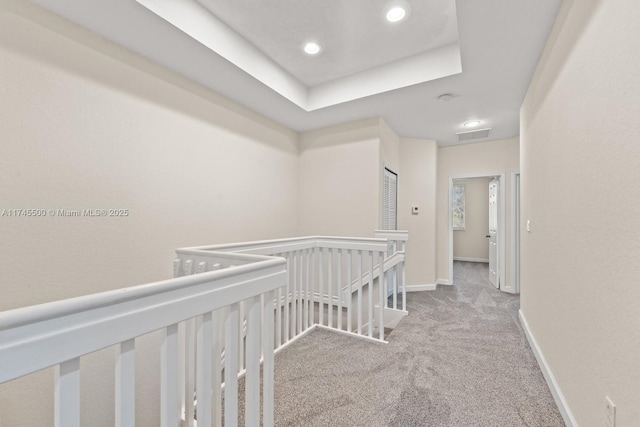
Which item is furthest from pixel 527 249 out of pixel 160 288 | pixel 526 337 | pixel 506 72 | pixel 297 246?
pixel 160 288

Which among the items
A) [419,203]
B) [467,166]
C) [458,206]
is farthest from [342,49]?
[458,206]

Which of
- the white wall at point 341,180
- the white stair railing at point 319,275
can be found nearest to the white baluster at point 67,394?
the white stair railing at point 319,275

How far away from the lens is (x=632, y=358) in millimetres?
945

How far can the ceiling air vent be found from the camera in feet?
13.1

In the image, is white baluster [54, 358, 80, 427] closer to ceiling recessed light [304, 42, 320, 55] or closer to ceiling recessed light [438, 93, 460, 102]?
ceiling recessed light [304, 42, 320, 55]

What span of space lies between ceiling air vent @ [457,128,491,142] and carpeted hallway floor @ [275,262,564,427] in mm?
2618

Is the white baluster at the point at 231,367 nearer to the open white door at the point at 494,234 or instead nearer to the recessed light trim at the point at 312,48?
the recessed light trim at the point at 312,48

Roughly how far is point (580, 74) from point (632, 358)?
1.33 meters

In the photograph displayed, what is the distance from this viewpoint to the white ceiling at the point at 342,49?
5.92 feet

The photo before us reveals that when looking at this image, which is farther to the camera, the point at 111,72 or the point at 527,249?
the point at 527,249

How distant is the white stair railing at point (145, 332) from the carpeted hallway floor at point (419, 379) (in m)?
0.72

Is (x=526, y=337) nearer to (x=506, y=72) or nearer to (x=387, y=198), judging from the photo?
(x=387, y=198)

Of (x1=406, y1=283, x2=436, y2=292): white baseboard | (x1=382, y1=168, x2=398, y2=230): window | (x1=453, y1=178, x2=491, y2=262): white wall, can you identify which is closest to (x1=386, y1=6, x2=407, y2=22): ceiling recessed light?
(x1=382, y1=168, x2=398, y2=230): window

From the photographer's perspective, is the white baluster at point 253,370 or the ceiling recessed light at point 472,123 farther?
the ceiling recessed light at point 472,123
